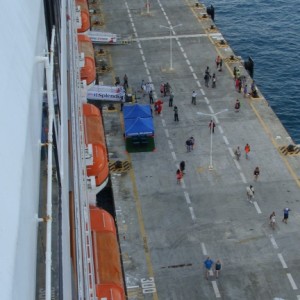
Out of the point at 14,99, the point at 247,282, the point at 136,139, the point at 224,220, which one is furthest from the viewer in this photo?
the point at 136,139

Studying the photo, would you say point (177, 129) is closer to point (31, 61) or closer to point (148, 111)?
point (148, 111)

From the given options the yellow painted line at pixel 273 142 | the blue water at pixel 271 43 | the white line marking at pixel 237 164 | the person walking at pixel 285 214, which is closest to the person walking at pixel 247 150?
the white line marking at pixel 237 164

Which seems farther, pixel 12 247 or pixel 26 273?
pixel 26 273

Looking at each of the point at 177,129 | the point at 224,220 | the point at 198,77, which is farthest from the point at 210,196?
the point at 198,77

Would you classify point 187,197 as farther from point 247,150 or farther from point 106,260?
point 106,260

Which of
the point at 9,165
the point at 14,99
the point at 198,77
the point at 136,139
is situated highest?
the point at 198,77

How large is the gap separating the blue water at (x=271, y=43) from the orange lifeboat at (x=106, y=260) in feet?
103

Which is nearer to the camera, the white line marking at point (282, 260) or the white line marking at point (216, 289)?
the white line marking at point (216, 289)

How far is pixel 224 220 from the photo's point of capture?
131 ft

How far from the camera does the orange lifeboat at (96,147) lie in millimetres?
36906

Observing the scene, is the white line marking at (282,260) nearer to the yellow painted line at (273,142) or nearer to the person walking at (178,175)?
the yellow painted line at (273,142)

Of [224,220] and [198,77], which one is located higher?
[198,77]

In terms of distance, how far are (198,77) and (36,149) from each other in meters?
49.8

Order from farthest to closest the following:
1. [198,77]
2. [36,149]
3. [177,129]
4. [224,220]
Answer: [198,77], [177,129], [224,220], [36,149]
